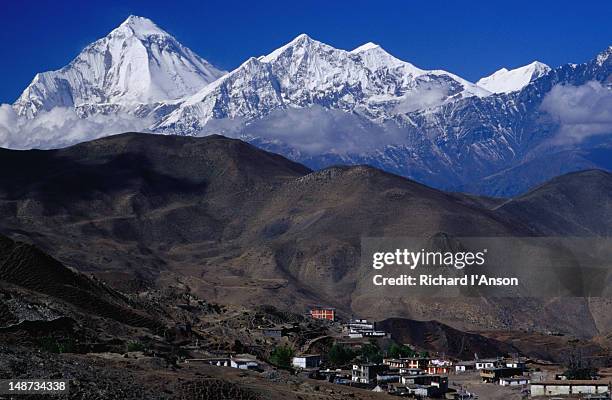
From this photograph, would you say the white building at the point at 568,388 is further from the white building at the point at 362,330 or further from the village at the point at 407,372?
the white building at the point at 362,330

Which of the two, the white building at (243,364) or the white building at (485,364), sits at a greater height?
the white building at (485,364)

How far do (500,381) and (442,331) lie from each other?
73.9m

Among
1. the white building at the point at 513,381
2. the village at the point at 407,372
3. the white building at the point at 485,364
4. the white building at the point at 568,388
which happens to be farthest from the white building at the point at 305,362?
the white building at the point at 485,364

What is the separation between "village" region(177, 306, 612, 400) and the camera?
9769 cm

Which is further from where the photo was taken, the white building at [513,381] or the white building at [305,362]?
the white building at [513,381]

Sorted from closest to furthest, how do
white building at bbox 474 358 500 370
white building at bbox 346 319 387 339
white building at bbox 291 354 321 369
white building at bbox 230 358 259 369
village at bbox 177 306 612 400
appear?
white building at bbox 230 358 259 369 < village at bbox 177 306 612 400 < white building at bbox 291 354 321 369 < white building at bbox 474 358 500 370 < white building at bbox 346 319 387 339

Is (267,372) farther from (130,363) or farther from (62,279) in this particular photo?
(62,279)

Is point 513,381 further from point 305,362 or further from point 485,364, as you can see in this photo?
point 305,362

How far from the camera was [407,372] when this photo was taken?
11006 centimetres

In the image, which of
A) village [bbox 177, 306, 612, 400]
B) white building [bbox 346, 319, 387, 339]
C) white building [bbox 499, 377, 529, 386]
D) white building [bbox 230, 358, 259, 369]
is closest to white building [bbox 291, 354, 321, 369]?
village [bbox 177, 306, 612, 400]

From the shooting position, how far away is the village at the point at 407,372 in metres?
97.7

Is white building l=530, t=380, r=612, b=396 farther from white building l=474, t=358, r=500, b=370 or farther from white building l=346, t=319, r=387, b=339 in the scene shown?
white building l=346, t=319, r=387, b=339

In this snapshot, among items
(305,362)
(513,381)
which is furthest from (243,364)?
(513,381)

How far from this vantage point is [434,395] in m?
100
